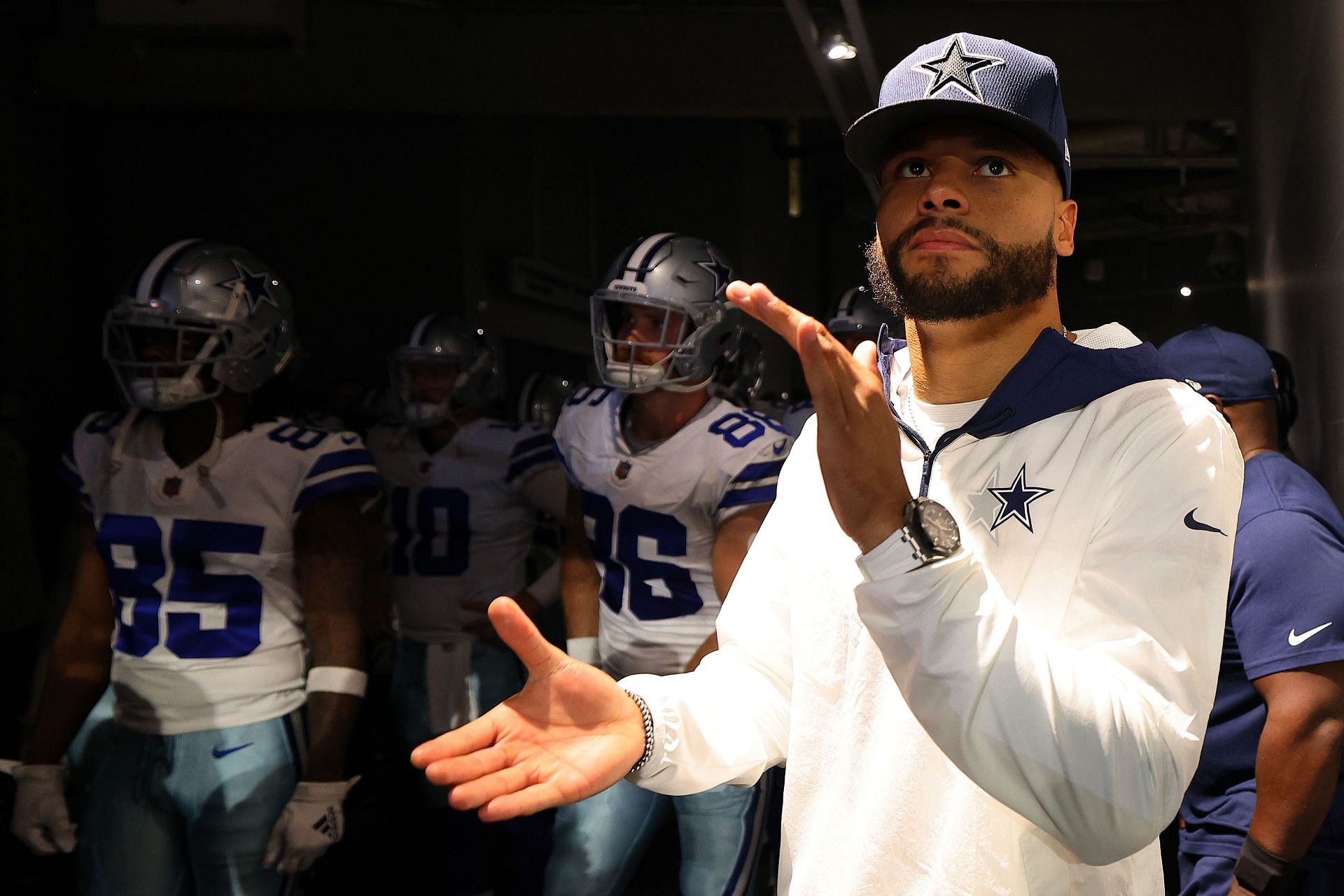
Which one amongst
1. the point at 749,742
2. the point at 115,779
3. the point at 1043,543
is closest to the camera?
the point at 1043,543

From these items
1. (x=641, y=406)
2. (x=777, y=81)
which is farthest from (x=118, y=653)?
(x=777, y=81)

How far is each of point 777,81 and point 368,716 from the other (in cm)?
332

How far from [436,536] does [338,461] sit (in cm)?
146

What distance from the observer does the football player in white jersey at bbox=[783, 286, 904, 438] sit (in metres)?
5.00

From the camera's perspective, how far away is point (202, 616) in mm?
2789

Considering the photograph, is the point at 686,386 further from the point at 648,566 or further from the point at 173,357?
the point at 173,357

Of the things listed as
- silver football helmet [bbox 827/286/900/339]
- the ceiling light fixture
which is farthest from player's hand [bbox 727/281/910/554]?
silver football helmet [bbox 827/286/900/339]

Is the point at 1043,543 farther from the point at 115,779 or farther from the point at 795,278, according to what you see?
the point at 795,278

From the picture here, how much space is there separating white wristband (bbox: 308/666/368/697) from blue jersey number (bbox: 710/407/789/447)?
42.6 inches

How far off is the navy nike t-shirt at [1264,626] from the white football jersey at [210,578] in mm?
1897

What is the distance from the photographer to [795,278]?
19.0ft

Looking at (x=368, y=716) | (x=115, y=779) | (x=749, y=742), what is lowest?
(x=368, y=716)

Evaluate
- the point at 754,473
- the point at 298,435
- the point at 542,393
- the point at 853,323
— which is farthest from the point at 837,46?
the point at 298,435

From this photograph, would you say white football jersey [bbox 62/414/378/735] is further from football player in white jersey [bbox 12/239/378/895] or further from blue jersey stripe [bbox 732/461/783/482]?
blue jersey stripe [bbox 732/461/783/482]
